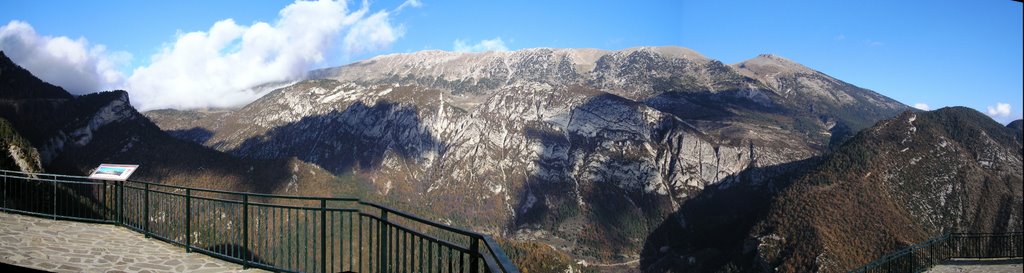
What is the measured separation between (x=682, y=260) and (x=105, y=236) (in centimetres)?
14955

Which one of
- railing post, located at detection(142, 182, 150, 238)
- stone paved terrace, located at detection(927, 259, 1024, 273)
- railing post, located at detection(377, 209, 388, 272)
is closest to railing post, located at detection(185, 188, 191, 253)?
railing post, located at detection(142, 182, 150, 238)

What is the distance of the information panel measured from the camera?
10.0 meters

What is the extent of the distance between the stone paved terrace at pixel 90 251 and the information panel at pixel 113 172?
114 cm

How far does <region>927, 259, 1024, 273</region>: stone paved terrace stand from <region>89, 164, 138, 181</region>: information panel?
61.1 ft

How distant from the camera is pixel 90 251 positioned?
360 inches

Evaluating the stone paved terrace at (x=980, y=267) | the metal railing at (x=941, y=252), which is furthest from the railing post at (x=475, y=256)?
the metal railing at (x=941, y=252)

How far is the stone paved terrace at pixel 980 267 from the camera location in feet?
44.3

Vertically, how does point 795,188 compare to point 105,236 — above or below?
below

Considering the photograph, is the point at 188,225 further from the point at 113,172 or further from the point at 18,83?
the point at 18,83

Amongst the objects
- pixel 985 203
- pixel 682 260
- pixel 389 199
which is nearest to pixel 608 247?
pixel 682 260

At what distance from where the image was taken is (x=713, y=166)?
199 metres

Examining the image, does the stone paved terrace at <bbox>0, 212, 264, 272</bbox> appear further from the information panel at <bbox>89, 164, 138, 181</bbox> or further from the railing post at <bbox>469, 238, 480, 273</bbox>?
the railing post at <bbox>469, 238, 480, 273</bbox>

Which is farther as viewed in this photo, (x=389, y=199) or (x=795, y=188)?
(x=389, y=199)

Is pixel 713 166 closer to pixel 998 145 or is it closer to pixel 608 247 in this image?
pixel 608 247
